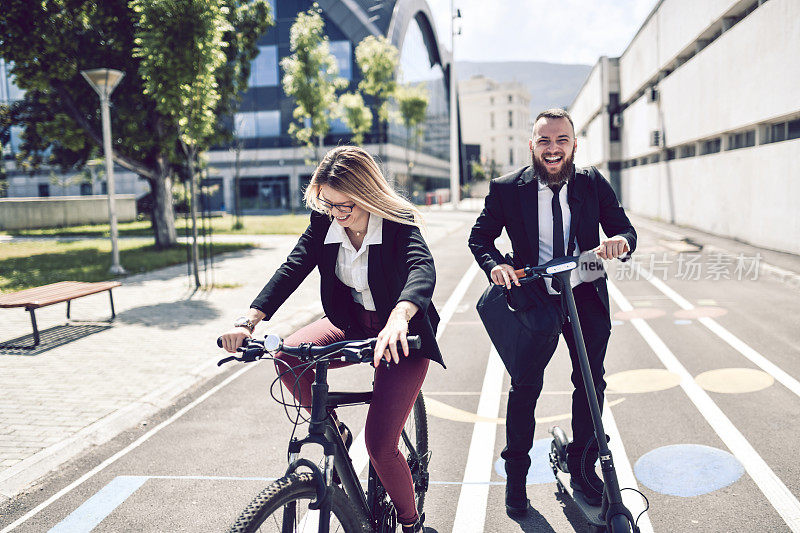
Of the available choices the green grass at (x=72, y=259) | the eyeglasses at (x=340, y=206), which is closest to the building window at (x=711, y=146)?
Answer: the green grass at (x=72, y=259)

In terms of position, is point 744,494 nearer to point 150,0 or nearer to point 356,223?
point 356,223

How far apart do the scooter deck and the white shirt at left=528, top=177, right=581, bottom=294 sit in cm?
104

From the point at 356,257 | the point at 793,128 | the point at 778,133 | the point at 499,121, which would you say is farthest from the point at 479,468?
the point at 499,121

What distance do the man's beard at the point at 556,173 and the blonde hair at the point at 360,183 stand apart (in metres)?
0.83

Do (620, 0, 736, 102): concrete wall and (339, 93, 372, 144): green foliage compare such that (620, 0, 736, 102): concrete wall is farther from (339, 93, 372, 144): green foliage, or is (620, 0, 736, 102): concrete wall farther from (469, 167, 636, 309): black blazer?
(469, 167, 636, 309): black blazer

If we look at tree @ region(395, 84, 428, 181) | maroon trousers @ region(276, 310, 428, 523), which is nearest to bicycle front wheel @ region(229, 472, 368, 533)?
maroon trousers @ region(276, 310, 428, 523)

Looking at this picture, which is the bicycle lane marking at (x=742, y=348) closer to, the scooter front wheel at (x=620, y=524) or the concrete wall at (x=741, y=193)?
the scooter front wheel at (x=620, y=524)

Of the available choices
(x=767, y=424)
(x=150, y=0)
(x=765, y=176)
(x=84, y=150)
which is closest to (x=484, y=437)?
(x=767, y=424)

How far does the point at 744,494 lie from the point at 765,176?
48.9ft

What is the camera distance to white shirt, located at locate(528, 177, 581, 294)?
323cm

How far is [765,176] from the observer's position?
16125 millimetres

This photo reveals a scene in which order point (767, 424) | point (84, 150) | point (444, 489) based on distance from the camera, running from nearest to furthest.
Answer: point (444, 489) → point (767, 424) → point (84, 150)

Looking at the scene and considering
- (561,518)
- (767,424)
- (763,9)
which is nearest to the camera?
(561,518)

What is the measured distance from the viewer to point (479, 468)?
4.02 m
